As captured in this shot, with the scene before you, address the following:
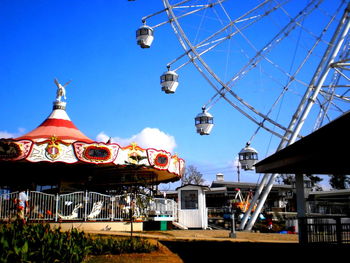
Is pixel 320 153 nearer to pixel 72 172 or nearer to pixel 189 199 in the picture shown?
pixel 189 199

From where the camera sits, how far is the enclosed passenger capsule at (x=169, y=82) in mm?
18578

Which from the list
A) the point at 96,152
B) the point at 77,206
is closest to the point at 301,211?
the point at 77,206

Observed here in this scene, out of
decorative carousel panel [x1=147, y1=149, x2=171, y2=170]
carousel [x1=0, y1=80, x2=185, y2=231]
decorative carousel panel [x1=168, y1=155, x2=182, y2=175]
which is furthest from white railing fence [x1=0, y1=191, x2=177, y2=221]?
decorative carousel panel [x1=168, y1=155, x2=182, y2=175]

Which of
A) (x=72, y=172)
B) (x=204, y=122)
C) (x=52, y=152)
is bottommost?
(x=72, y=172)

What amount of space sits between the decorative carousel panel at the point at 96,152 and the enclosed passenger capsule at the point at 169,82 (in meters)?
3.30

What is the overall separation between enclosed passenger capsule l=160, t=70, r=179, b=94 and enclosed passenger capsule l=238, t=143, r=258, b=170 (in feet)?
15.3

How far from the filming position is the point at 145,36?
61.3 feet

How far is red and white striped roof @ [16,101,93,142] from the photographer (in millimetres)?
19547

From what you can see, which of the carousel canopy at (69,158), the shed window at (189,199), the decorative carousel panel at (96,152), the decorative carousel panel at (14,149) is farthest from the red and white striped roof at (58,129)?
the shed window at (189,199)

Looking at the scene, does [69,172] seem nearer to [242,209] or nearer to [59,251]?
[242,209]

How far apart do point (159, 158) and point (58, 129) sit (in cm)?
525

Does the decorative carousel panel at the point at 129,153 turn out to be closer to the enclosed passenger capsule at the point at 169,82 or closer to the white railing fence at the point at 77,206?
the white railing fence at the point at 77,206

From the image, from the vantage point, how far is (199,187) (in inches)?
834

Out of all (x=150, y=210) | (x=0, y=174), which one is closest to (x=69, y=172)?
(x=0, y=174)
